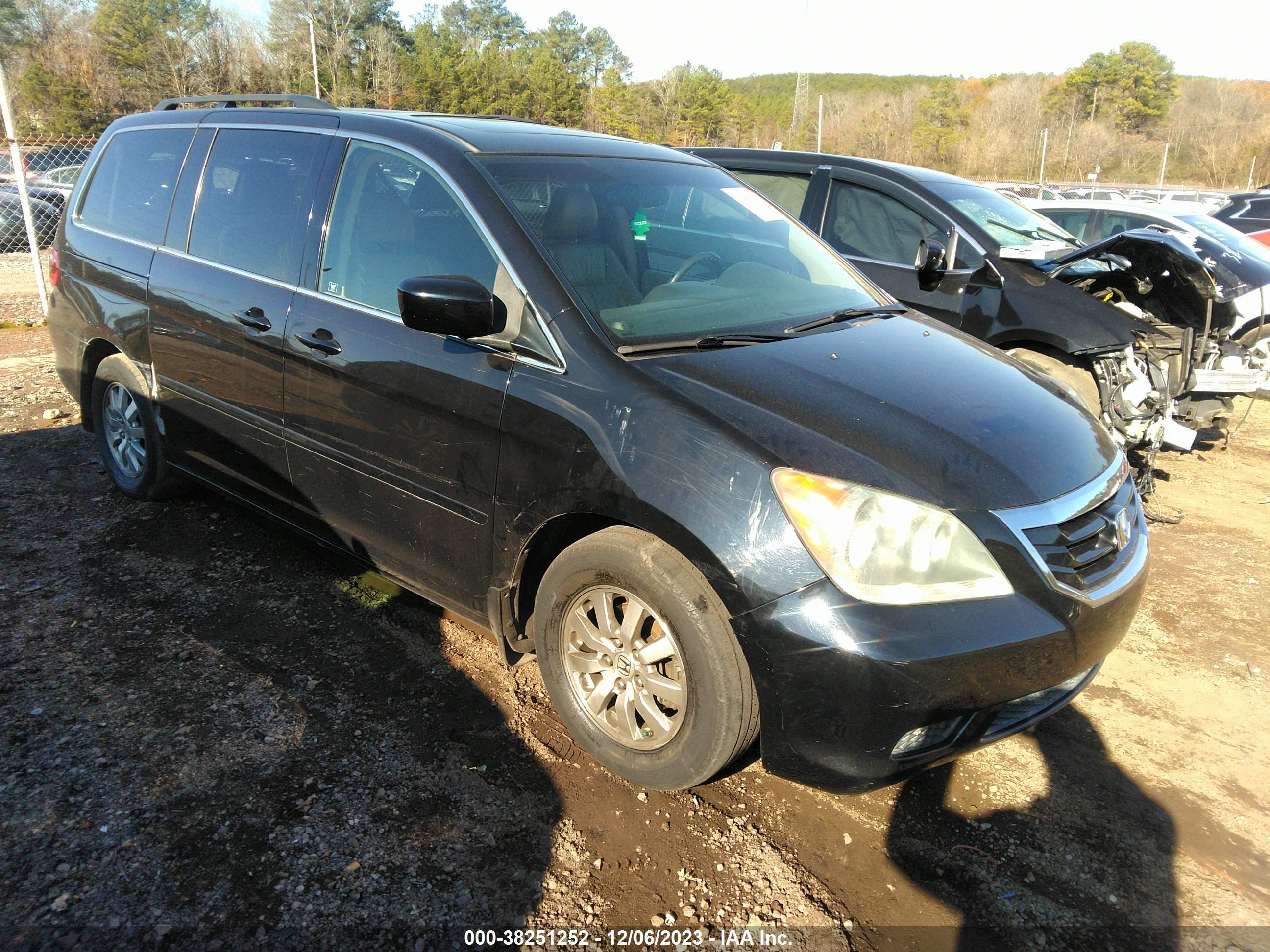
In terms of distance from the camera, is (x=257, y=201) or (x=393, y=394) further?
(x=257, y=201)

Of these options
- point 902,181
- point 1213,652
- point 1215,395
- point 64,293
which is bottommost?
point 1213,652

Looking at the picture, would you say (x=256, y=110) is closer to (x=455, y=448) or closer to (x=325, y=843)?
(x=455, y=448)

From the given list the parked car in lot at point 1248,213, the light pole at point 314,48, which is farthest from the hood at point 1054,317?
the light pole at point 314,48

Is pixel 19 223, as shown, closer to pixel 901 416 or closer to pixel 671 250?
pixel 671 250

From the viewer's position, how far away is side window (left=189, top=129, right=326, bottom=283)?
3.58 meters

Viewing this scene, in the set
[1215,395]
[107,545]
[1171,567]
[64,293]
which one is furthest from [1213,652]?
[64,293]

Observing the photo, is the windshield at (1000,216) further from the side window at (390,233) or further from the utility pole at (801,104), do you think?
the utility pole at (801,104)

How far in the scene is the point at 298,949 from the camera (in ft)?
7.02

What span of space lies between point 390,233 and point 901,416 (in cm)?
191

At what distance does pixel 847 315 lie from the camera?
11.2 ft

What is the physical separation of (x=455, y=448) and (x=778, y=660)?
1.29m

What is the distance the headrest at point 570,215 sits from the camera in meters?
3.03

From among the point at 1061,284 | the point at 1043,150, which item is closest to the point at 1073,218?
the point at 1061,284

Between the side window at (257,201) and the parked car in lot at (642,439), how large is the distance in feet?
0.06
